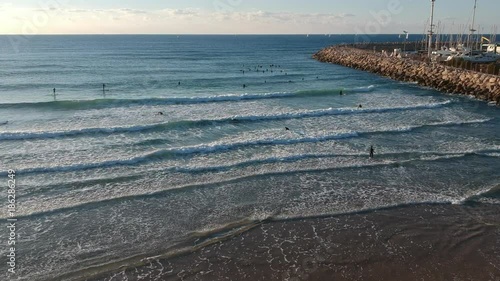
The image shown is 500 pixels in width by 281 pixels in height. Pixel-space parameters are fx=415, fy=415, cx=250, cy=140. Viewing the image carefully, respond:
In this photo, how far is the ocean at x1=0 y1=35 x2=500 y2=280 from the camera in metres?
11.8

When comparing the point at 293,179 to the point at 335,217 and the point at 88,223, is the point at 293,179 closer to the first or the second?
the point at 335,217

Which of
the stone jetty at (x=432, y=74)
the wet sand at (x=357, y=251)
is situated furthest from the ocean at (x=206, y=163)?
the stone jetty at (x=432, y=74)

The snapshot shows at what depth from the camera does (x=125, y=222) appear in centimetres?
1230

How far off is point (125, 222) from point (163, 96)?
21328 mm

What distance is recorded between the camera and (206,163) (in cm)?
1741

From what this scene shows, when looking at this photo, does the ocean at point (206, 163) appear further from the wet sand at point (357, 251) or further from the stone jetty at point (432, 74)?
the stone jetty at point (432, 74)

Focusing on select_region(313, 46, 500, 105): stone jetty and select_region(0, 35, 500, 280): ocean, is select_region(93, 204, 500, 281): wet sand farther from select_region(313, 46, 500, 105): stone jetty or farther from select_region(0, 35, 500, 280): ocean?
select_region(313, 46, 500, 105): stone jetty

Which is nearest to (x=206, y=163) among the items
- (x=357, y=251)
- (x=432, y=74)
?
(x=357, y=251)

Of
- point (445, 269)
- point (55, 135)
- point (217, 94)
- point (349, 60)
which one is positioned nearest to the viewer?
point (445, 269)

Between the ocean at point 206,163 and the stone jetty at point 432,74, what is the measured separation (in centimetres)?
175

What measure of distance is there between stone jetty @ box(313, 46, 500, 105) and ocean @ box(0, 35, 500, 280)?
1.75 meters

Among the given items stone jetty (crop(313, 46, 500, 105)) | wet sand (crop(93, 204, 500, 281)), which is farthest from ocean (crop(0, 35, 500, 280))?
stone jetty (crop(313, 46, 500, 105))

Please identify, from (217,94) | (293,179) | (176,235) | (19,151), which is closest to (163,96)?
(217,94)

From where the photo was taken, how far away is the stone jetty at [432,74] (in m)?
31.9
